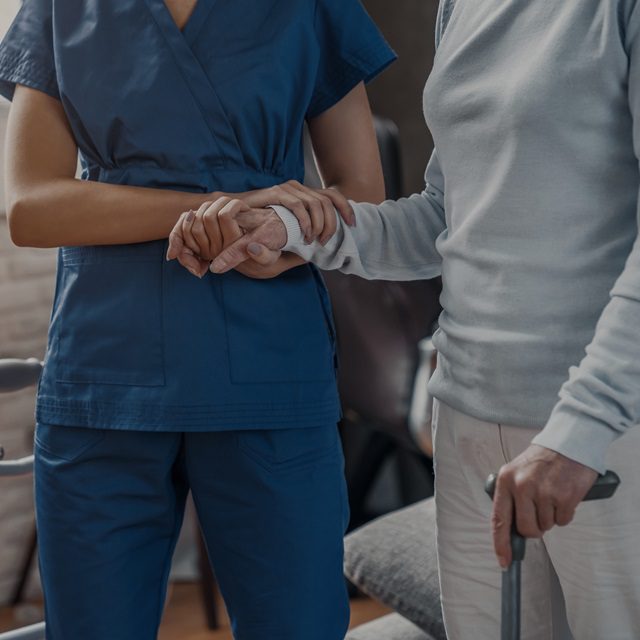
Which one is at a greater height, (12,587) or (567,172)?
(567,172)

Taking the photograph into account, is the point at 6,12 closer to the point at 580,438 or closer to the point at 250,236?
the point at 250,236

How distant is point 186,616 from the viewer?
2.81 metres

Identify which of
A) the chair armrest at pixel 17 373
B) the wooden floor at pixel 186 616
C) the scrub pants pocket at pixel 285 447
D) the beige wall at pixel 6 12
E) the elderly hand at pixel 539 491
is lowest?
the wooden floor at pixel 186 616

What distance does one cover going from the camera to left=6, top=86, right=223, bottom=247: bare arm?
3.59ft

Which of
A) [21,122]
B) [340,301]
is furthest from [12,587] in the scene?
[21,122]

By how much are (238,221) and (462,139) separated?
24 cm

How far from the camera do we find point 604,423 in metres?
0.80

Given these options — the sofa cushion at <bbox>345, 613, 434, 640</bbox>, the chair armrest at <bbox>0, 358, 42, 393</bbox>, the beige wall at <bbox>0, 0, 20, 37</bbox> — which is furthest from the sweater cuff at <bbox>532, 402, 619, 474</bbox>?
the beige wall at <bbox>0, 0, 20, 37</bbox>

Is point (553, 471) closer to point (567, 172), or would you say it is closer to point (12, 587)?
point (567, 172)

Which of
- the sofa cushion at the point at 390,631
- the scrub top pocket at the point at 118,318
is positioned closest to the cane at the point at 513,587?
the scrub top pocket at the point at 118,318

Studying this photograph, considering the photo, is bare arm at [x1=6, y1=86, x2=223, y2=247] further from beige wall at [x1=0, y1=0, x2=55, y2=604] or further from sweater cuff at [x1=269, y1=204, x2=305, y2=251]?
beige wall at [x1=0, y1=0, x2=55, y2=604]

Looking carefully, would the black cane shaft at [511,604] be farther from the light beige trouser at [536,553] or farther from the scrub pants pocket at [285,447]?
the scrub pants pocket at [285,447]

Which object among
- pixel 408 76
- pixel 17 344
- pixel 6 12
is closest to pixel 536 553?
pixel 17 344

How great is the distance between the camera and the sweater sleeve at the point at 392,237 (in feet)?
3.66
